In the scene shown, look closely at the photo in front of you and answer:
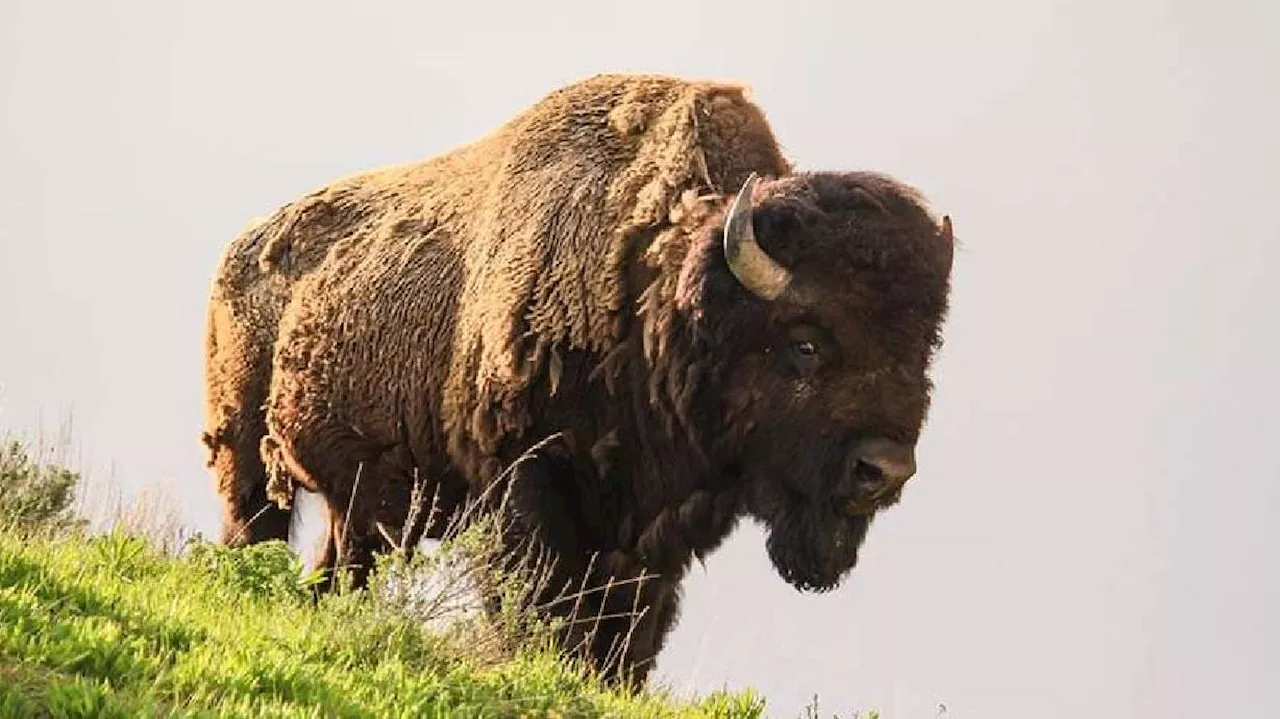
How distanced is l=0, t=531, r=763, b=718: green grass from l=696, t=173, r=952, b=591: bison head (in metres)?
1.77

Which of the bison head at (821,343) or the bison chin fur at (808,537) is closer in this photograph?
the bison head at (821,343)

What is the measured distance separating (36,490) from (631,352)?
8.96 feet

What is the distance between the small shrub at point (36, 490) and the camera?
7223 millimetres

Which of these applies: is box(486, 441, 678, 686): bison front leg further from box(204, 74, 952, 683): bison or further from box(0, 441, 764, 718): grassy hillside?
box(0, 441, 764, 718): grassy hillside

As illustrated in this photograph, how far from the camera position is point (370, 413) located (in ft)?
29.1

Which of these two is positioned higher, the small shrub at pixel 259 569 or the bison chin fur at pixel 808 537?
the bison chin fur at pixel 808 537

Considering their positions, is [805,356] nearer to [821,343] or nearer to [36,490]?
[821,343]

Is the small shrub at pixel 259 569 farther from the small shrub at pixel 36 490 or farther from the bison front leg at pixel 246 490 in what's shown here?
the bison front leg at pixel 246 490

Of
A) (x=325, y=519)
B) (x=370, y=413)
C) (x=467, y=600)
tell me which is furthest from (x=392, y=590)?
(x=325, y=519)

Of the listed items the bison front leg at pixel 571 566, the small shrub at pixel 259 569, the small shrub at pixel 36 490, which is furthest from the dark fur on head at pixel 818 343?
the small shrub at pixel 36 490

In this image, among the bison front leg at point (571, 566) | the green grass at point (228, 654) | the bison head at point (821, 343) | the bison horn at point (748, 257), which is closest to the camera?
the green grass at point (228, 654)

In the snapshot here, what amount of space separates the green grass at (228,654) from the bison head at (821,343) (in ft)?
5.79

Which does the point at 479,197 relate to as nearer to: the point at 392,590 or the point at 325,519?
the point at 325,519

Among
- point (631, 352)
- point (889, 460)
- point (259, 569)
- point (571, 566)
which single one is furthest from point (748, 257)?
point (259, 569)
